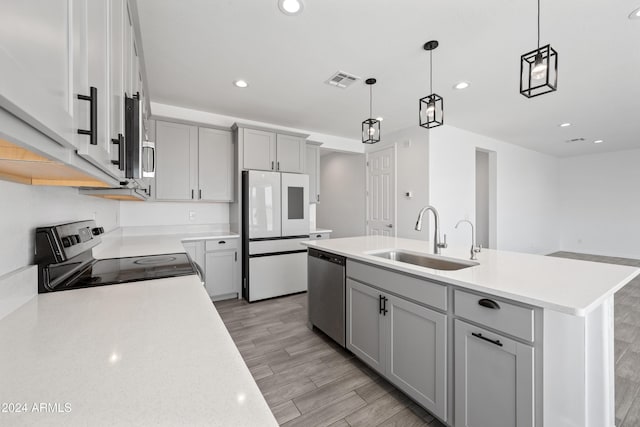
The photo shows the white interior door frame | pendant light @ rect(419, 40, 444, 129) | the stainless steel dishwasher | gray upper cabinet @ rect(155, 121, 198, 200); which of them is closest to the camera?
pendant light @ rect(419, 40, 444, 129)

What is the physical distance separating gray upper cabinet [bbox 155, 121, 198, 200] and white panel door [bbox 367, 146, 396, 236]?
126 inches

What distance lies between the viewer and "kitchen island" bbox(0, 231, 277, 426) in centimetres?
46

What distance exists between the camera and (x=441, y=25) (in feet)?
6.77

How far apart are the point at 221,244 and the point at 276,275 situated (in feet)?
2.82

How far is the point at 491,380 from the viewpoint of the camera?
1.29 metres

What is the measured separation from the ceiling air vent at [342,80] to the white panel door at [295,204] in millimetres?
A: 1444

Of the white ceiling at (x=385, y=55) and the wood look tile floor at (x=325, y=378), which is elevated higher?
the white ceiling at (x=385, y=55)

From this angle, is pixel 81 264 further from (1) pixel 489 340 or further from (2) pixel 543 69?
(2) pixel 543 69

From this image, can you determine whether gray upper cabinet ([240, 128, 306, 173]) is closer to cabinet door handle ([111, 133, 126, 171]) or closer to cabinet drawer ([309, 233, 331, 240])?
cabinet drawer ([309, 233, 331, 240])

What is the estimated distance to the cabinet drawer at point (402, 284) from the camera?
151 centimetres

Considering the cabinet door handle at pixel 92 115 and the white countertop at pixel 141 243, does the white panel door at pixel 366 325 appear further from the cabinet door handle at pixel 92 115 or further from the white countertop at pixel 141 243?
the cabinet door handle at pixel 92 115

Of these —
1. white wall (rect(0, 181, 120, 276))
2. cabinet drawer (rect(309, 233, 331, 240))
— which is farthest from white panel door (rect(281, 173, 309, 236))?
white wall (rect(0, 181, 120, 276))

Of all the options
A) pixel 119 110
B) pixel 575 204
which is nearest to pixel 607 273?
pixel 119 110

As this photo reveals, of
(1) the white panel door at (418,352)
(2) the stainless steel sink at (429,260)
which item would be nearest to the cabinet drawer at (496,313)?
(1) the white panel door at (418,352)
